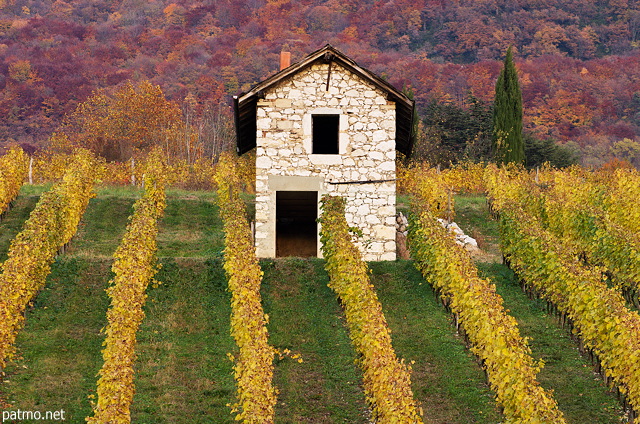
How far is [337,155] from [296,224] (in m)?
4.22

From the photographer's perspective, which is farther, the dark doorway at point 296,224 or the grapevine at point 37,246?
the dark doorway at point 296,224

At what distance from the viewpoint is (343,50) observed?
74.1 meters

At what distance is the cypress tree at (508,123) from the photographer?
34.3m

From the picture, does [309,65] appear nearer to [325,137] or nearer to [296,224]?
[325,137]

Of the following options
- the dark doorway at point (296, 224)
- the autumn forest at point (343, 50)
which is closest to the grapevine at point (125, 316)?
the dark doorway at point (296, 224)

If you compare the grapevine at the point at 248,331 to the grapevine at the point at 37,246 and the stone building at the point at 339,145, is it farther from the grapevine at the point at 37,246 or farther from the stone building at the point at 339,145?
the grapevine at the point at 37,246

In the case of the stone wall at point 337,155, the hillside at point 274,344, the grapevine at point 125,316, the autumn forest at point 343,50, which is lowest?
the hillside at point 274,344

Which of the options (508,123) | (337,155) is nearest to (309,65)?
(337,155)

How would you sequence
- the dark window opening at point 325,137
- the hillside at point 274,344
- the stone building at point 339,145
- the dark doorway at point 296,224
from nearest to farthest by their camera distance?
the hillside at point 274,344 < the stone building at point 339,145 < the dark doorway at point 296,224 < the dark window opening at point 325,137

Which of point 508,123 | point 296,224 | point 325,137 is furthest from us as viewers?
point 508,123

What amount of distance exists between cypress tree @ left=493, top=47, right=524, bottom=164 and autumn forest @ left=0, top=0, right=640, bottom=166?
1803cm

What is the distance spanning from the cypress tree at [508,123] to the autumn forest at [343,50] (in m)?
18.0

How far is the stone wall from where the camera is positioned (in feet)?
68.8

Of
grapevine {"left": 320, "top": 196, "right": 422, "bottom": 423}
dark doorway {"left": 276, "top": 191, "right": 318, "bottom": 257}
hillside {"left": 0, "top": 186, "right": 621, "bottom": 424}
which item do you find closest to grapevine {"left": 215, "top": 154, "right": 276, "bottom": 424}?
hillside {"left": 0, "top": 186, "right": 621, "bottom": 424}
